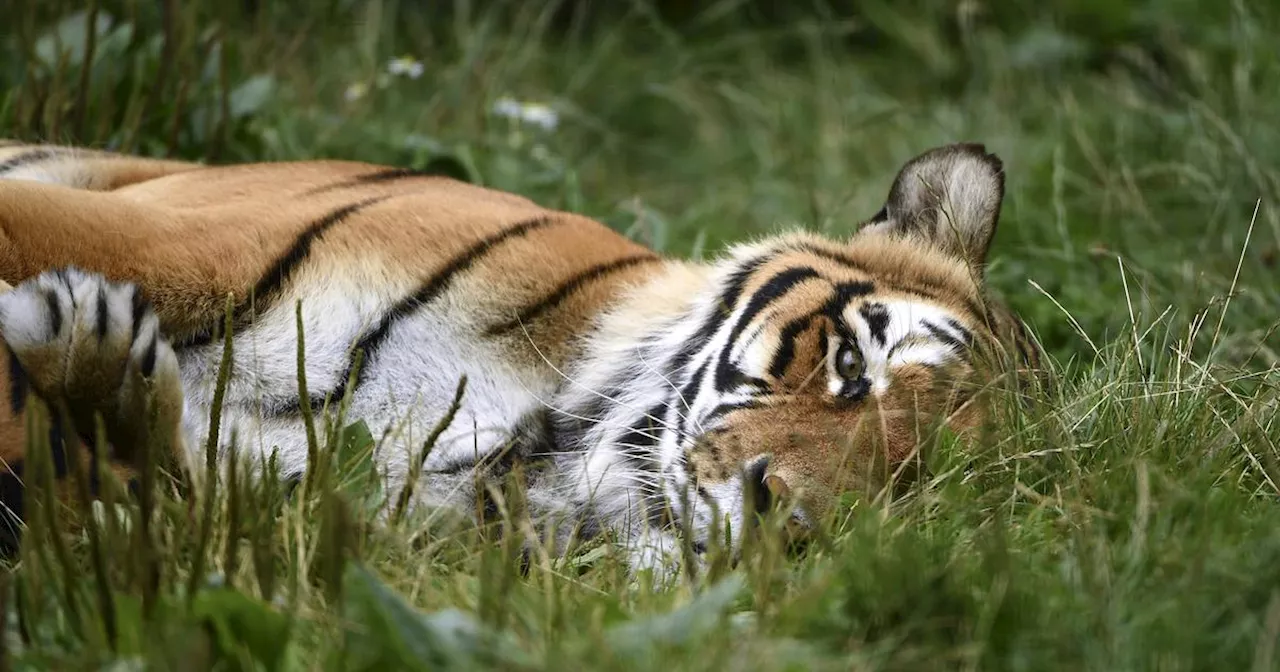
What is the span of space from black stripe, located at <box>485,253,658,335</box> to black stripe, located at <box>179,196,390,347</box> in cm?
37

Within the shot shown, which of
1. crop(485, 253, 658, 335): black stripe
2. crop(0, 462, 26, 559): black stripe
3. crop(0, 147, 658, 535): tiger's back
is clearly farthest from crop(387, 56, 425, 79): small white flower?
crop(0, 462, 26, 559): black stripe

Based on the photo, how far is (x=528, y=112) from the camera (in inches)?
177

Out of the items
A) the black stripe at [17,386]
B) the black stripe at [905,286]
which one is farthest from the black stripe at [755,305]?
the black stripe at [17,386]

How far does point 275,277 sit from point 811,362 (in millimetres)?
981

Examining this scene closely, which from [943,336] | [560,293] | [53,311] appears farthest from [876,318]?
[53,311]

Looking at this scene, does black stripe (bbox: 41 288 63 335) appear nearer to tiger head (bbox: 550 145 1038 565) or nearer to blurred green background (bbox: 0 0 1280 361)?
tiger head (bbox: 550 145 1038 565)

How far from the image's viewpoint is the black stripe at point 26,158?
10.0ft

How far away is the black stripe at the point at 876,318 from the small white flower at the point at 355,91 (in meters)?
2.54

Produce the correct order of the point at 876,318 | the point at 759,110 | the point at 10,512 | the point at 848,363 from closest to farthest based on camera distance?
the point at 10,512 → the point at 848,363 → the point at 876,318 → the point at 759,110

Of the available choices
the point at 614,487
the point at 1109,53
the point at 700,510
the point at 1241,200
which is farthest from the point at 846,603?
the point at 1109,53

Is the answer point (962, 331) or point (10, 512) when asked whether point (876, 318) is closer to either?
point (962, 331)

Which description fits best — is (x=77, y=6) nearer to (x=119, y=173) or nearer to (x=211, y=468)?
(x=119, y=173)

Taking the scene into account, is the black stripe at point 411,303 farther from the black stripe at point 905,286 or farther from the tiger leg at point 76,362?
the black stripe at point 905,286

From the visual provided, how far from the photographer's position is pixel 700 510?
2262mm
